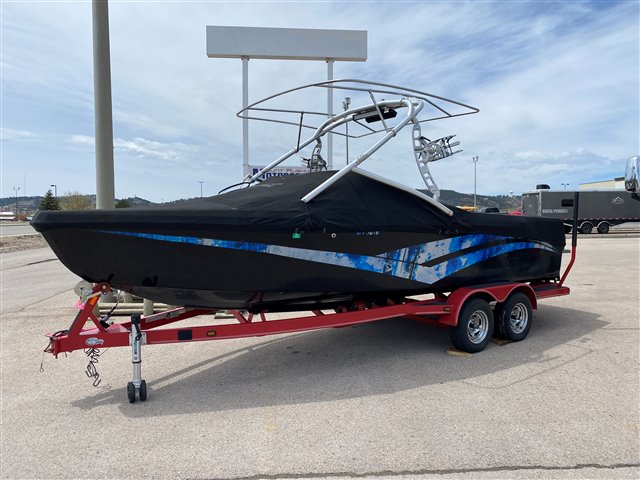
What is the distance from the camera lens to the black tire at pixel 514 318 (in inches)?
213

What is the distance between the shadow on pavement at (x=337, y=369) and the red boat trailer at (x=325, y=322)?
25 cm

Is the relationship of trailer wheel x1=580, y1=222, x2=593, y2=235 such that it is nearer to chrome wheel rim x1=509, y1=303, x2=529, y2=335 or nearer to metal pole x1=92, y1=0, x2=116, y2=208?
chrome wheel rim x1=509, y1=303, x2=529, y2=335

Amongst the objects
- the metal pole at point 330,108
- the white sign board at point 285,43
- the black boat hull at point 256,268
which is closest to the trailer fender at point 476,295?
the black boat hull at point 256,268

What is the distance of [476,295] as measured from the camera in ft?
17.1

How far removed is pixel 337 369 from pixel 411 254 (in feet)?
4.70

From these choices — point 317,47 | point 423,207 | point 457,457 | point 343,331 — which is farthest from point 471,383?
point 317,47

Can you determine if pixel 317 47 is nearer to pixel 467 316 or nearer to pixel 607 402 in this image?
pixel 467 316

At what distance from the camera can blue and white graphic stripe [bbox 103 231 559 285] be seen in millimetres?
3904

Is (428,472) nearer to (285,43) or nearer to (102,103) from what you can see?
(102,103)

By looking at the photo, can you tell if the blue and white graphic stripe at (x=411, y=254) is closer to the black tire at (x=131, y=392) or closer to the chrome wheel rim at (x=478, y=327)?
the chrome wheel rim at (x=478, y=327)

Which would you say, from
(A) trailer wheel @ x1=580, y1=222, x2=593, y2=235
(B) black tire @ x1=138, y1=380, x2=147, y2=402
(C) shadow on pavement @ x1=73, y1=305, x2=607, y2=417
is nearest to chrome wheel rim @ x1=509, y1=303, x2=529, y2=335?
(C) shadow on pavement @ x1=73, y1=305, x2=607, y2=417

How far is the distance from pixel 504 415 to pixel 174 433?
8.29 feet

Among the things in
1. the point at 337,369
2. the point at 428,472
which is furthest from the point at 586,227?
the point at 428,472

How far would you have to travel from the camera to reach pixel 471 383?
416 centimetres
